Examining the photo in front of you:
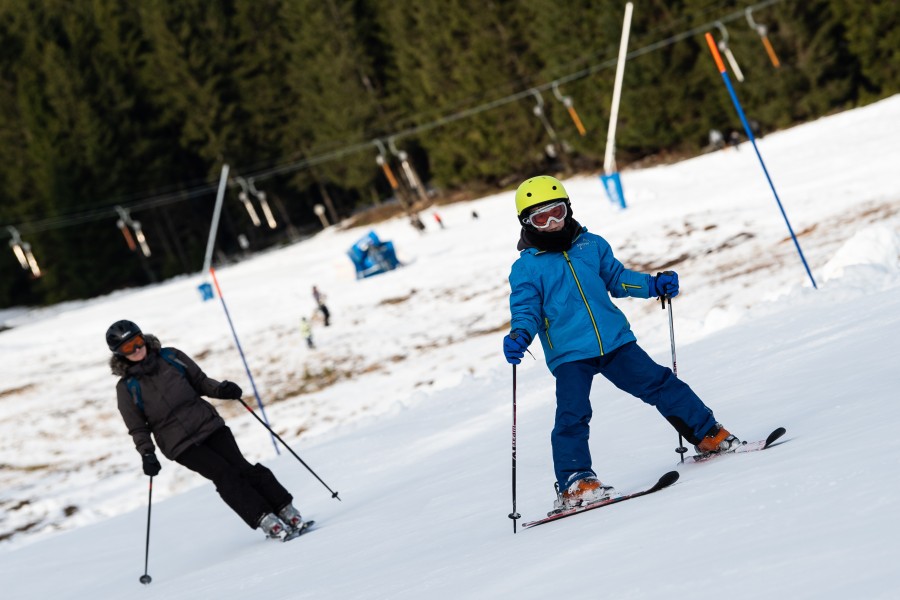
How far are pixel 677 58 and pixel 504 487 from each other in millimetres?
37630

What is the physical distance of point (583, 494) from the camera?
15.2ft

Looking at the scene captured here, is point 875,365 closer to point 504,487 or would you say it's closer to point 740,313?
point 504,487

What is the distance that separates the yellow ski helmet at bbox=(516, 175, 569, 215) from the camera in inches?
187

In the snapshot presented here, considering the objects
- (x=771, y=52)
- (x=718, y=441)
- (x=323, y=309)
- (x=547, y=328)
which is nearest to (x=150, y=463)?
(x=547, y=328)

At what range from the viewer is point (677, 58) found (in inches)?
1615

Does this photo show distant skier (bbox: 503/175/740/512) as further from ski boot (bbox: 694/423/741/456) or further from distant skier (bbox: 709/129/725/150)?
distant skier (bbox: 709/129/725/150)

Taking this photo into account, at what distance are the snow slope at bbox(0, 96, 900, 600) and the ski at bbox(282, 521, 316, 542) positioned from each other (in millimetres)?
184

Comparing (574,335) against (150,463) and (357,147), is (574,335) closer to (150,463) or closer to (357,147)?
(150,463)

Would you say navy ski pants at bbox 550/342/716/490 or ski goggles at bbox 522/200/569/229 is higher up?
ski goggles at bbox 522/200/569/229

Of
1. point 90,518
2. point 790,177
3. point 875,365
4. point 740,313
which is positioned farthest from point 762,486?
point 790,177

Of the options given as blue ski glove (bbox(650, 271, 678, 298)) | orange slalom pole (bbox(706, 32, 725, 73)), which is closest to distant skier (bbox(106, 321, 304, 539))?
blue ski glove (bbox(650, 271, 678, 298))

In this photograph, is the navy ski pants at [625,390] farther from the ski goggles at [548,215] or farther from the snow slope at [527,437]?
the ski goggles at [548,215]

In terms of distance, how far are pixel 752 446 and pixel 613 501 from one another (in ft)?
2.21

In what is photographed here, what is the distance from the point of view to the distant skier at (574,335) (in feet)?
15.5
